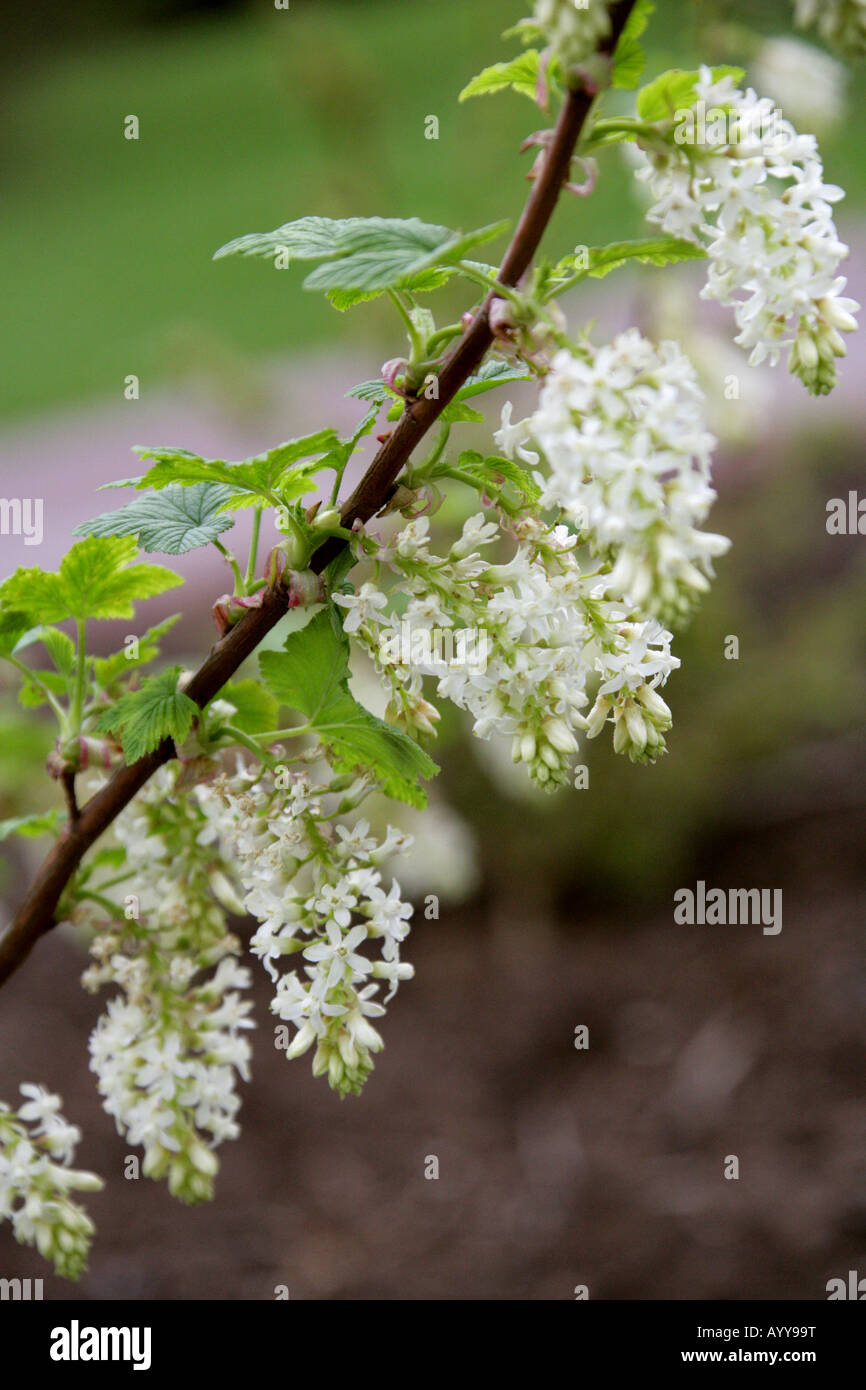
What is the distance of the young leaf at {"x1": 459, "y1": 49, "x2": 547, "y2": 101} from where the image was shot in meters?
1.14

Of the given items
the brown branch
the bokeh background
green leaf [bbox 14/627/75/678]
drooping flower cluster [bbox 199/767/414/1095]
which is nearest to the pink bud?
the brown branch

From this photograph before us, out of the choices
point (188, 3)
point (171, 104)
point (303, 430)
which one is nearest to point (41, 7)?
point (188, 3)

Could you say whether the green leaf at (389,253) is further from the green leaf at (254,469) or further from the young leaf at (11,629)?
the young leaf at (11,629)

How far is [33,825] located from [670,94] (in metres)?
1.00

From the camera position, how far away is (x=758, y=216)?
1.09m

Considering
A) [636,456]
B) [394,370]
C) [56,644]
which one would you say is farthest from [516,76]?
[56,644]

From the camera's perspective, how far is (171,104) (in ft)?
79.3

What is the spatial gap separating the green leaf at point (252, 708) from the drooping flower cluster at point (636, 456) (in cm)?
56

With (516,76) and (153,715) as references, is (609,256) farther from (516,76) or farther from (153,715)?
(153,715)

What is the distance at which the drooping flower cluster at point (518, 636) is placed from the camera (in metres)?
1.21

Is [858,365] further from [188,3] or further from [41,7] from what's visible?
[41,7]

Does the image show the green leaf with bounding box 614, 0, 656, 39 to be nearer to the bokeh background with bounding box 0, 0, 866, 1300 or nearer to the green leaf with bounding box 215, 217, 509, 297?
the green leaf with bounding box 215, 217, 509, 297

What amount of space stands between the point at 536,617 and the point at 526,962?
123 inches

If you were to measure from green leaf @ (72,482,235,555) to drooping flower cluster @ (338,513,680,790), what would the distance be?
16cm
